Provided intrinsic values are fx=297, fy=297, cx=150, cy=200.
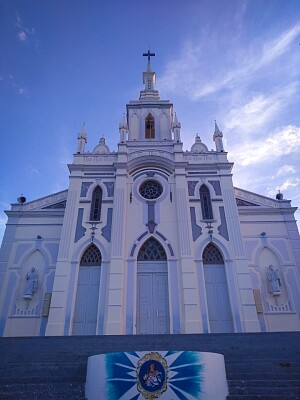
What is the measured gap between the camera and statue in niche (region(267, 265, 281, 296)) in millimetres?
16156

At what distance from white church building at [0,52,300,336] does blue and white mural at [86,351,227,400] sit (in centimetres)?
708

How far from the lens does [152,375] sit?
7152 millimetres

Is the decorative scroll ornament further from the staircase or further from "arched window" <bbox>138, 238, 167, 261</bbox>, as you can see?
"arched window" <bbox>138, 238, 167, 261</bbox>

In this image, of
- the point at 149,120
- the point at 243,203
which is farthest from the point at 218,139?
the point at 149,120

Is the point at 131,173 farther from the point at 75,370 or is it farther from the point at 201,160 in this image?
the point at 75,370

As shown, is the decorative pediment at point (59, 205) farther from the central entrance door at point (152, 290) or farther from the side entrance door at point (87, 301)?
the central entrance door at point (152, 290)

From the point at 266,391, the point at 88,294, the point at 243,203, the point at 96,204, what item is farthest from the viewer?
the point at 243,203

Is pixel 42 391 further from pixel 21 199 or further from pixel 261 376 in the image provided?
pixel 21 199

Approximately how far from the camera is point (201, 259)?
53.5ft

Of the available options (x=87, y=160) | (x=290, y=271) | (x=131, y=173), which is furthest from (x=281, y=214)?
(x=87, y=160)

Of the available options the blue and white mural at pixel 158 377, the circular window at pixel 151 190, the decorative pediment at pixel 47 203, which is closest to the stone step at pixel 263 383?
the blue and white mural at pixel 158 377

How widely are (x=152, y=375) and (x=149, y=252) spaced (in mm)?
9863

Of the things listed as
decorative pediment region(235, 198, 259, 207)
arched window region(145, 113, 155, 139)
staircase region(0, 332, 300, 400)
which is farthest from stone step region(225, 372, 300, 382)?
arched window region(145, 113, 155, 139)

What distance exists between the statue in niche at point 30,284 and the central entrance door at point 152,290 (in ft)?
18.9
